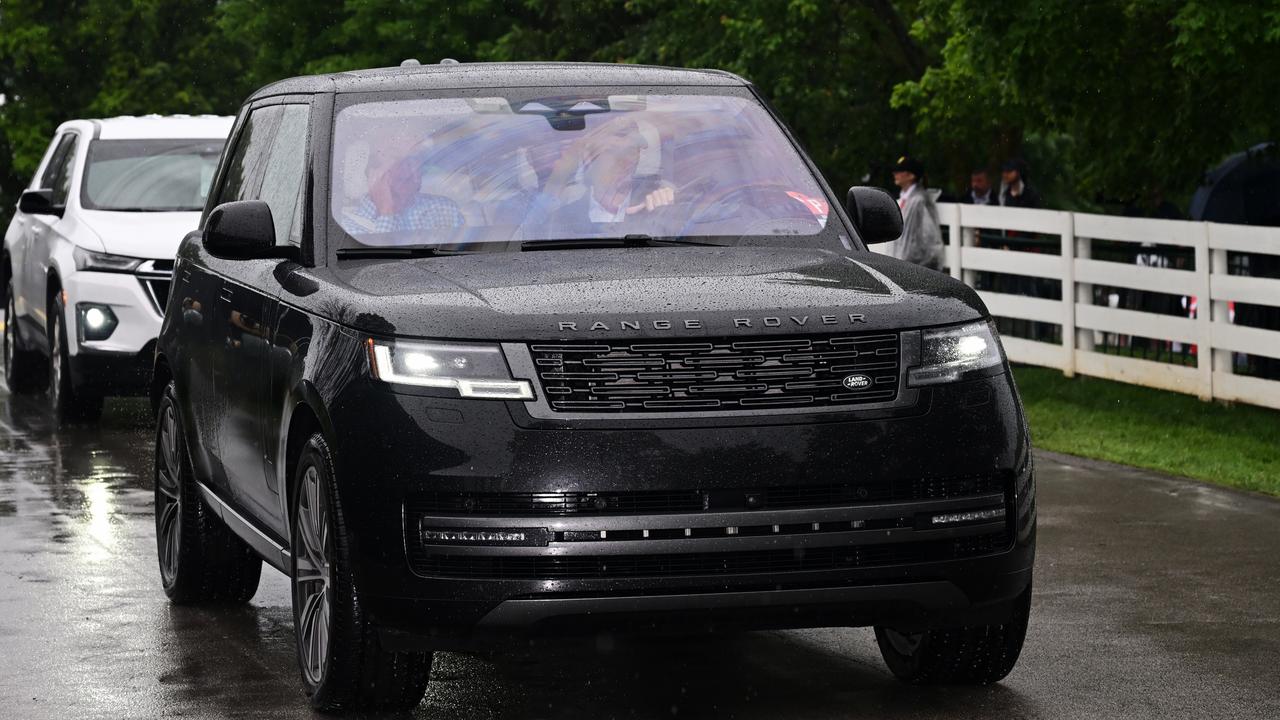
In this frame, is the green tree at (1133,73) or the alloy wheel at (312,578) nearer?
the alloy wheel at (312,578)

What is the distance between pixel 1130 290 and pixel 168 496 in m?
10.8

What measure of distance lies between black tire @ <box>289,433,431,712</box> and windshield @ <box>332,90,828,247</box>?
2.91 ft

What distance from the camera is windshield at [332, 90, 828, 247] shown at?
7215 millimetres

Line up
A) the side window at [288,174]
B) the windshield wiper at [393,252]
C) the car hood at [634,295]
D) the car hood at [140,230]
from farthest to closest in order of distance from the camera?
the car hood at [140,230]
the side window at [288,174]
the windshield wiper at [393,252]
the car hood at [634,295]

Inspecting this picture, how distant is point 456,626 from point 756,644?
196 centimetres

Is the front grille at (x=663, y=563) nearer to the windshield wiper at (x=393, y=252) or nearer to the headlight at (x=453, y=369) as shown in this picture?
the headlight at (x=453, y=369)

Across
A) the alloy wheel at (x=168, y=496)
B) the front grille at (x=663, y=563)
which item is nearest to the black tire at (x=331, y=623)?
the front grille at (x=663, y=563)

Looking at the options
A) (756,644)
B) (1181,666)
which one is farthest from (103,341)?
(1181,666)

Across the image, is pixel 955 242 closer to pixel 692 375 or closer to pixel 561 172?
pixel 561 172

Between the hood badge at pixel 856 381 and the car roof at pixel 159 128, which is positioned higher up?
the hood badge at pixel 856 381

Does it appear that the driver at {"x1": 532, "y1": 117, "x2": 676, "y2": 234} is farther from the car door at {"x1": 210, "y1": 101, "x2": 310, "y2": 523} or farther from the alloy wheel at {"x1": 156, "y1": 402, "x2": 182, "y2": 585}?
the alloy wheel at {"x1": 156, "y1": 402, "x2": 182, "y2": 585}

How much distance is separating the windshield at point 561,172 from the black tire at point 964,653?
1352 mm

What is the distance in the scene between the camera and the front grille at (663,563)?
6012mm

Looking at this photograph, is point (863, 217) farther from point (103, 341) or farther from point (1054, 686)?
point (103, 341)
